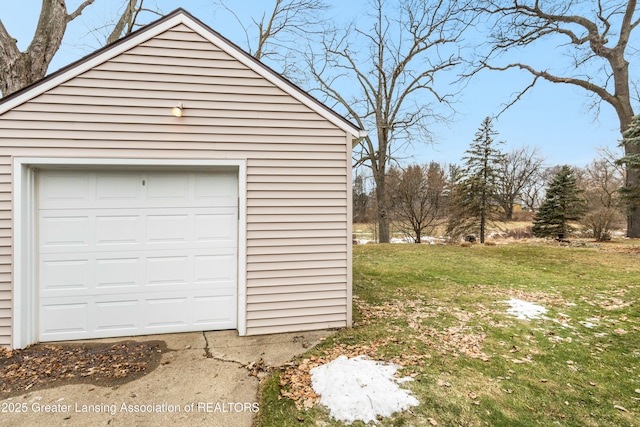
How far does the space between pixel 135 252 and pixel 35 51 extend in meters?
7.53

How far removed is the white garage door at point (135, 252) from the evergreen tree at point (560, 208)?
18951 mm

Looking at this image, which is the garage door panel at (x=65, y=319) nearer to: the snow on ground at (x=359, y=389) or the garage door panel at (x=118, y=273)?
the garage door panel at (x=118, y=273)

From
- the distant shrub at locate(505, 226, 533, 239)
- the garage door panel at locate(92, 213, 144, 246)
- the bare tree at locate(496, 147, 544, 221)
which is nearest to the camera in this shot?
the garage door panel at locate(92, 213, 144, 246)

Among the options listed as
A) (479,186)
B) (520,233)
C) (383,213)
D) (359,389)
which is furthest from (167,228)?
(520,233)

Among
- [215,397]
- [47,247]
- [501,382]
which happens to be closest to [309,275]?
[215,397]

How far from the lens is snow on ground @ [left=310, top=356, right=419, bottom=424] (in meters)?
2.60

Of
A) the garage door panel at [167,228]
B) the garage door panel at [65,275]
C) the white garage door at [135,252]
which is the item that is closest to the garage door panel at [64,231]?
the white garage door at [135,252]

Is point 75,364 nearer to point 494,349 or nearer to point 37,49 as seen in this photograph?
point 494,349

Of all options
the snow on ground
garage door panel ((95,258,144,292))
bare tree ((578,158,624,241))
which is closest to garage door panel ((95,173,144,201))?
garage door panel ((95,258,144,292))

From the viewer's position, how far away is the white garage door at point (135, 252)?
3896 millimetres

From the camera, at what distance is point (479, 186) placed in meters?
17.6

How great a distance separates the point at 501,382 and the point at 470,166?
17945 millimetres

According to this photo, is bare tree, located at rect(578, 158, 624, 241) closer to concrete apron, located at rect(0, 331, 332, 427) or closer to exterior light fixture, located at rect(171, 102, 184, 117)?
concrete apron, located at rect(0, 331, 332, 427)

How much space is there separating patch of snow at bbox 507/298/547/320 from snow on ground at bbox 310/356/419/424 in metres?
3.12
